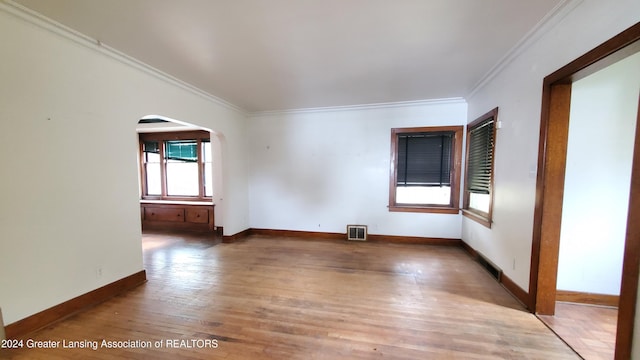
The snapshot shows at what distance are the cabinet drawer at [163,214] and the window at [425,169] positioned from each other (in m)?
5.20

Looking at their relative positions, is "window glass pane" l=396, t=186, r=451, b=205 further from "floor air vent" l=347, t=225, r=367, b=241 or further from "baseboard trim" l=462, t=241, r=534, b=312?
"baseboard trim" l=462, t=241, r=534, b=312

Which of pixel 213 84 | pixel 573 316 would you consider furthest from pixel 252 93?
pixel 573 316

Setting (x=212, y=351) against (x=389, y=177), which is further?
(x=389, y=177)

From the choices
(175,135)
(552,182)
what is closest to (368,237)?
(552,182)

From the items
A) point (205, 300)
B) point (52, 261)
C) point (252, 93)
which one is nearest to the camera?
point (52, 261)

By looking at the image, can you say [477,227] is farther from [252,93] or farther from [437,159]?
[252,93]

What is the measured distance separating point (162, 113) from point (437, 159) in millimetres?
4838

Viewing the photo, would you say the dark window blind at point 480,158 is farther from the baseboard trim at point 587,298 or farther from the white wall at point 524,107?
the baseboard trim at point 587,298

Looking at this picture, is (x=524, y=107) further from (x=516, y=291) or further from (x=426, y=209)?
(x=426, y=209)

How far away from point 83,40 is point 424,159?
521 cm

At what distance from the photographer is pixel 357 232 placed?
188 inches

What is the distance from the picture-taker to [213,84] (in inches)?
140

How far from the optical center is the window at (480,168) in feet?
10.7

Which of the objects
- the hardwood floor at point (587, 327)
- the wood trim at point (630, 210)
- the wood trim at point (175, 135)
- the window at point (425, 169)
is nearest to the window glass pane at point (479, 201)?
the window at point (425, 169)
